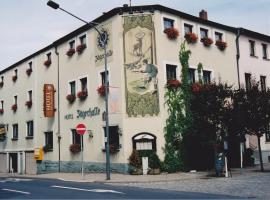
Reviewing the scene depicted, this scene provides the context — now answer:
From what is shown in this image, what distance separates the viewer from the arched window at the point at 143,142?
22.1 meters

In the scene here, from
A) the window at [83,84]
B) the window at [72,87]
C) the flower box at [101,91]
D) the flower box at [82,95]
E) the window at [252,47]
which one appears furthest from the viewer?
the window at [252,47]

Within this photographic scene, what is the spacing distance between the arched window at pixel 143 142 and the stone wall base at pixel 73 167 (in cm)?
134

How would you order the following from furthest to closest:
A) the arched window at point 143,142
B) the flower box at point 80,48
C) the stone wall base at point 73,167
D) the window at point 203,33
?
the flower box at point 80,48, the window at point 203,33, the stone wall base at point 73,167, the arched window at point 143,142

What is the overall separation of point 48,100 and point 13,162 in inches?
399

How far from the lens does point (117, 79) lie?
22844 mm

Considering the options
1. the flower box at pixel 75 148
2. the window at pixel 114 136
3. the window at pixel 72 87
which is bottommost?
the flower box at pixel 75 148

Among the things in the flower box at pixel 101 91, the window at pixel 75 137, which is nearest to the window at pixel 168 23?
the flower box at pixel 101 91

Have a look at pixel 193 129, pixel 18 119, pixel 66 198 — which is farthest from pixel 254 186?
pixel 18 119

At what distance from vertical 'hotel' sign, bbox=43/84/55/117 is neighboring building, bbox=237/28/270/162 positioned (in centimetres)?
1421

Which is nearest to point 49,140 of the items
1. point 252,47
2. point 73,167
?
point 73,167

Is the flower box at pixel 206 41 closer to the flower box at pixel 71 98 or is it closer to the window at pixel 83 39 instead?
the window at pixel 83 39

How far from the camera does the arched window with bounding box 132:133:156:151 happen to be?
2209 centimetres

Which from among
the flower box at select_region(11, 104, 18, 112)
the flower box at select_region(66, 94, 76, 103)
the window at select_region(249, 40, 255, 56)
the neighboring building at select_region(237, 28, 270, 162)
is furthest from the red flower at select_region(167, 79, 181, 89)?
the flower box at select_region(11, 104, 18, 112)

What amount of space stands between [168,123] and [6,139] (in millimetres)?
20491
